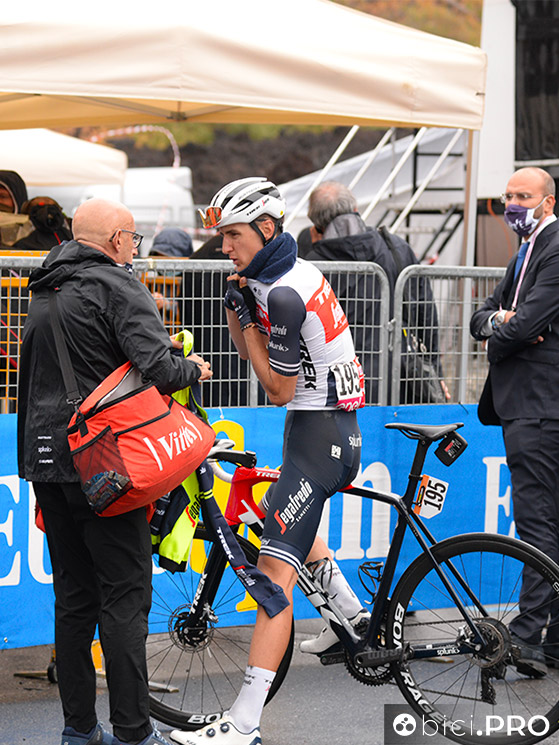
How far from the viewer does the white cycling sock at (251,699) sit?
12.3 feet

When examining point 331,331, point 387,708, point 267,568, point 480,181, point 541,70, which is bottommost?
point 387,708

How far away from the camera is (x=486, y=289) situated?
18.6ft

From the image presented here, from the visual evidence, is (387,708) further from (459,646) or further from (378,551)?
(378,551)

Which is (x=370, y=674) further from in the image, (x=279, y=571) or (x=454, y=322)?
(x=454, y=322)

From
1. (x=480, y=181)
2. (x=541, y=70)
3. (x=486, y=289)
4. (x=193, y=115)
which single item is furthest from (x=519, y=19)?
(x=486, y=289)

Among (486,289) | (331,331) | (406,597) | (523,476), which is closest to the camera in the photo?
(331,331)

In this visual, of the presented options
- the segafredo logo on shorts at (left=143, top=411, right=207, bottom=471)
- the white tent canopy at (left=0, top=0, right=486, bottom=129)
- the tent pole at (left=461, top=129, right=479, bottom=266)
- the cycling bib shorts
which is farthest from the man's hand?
the tent pole at (left=461, top=129, right=479, bottom=266)

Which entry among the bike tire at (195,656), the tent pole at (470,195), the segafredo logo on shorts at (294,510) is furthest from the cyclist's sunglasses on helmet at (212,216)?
the tent pole at (470,195)

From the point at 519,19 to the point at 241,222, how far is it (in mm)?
6461

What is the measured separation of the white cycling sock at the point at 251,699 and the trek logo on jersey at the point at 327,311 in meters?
1.25

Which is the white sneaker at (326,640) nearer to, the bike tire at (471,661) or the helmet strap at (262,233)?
the bike tire at (471,661)

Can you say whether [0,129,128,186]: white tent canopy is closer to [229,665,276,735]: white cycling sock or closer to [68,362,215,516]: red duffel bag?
[68,362,215,516]: red duffel bag

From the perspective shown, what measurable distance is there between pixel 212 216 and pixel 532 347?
1849mm

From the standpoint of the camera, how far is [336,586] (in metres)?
4.15
